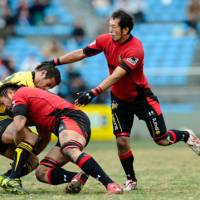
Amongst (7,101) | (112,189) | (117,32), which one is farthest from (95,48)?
(112,189)

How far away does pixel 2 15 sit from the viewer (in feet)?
76.8

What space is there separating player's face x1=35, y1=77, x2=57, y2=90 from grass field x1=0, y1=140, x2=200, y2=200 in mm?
1341

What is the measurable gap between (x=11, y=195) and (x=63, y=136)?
949 mm

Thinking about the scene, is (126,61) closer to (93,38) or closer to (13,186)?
(13,186)

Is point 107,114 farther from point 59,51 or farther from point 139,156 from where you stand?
point 139,156

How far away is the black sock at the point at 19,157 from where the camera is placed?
9203 millimetres

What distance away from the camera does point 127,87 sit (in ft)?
32.2

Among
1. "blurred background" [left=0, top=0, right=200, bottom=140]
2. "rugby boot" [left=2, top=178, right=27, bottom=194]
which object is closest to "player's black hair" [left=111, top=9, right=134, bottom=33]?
"rugby boot" [left=2, top=178, right=27, bottom=194]

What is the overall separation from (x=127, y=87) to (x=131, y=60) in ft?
1.70

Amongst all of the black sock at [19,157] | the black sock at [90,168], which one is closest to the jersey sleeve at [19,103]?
the black sock at [19,157]

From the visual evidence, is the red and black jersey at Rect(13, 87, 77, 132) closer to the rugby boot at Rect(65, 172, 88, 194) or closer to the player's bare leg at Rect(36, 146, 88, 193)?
the player's bare leg at Rect(36, 146, 88, 193)

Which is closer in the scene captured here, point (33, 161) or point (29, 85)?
point (33, 161)

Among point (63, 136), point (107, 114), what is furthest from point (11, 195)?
point (107, 114)

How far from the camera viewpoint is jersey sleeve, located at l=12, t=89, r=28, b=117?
29.2 feet
